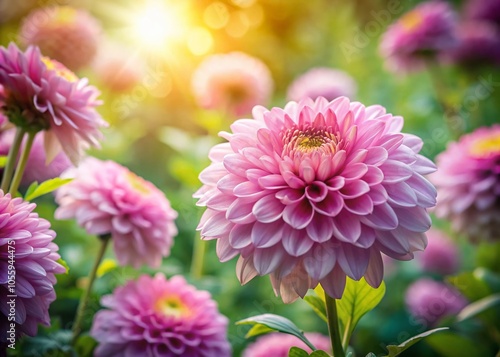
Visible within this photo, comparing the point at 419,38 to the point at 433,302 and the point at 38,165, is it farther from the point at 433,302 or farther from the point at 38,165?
the point at 38,165

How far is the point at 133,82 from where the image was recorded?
5.12 feet

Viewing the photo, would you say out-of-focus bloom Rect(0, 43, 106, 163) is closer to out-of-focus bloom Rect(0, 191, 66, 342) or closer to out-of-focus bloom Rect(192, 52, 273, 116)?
out-of-focus bloom Rect(0, 191, 66, 342)

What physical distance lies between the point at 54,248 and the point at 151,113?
1598 millimetres

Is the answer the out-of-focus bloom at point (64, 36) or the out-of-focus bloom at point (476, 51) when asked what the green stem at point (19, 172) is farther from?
the out-of-focus bloom at point (476, 51)

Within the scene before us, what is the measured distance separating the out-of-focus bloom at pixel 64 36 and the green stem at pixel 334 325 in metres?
0.95

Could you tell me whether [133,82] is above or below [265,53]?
below

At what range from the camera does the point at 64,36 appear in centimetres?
124

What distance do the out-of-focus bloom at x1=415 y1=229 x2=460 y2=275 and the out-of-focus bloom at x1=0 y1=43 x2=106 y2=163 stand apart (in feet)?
4.05

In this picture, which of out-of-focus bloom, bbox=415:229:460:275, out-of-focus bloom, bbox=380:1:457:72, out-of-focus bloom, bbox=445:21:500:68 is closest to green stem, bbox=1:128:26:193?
out-of-focus bloom, bbox=380:1:457:72

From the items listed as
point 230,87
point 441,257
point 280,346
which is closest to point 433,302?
point 441,257

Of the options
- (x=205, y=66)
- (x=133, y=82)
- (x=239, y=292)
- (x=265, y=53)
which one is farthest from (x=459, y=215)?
(x=265, y=53)

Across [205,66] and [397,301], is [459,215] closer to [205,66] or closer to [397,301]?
[397,301]

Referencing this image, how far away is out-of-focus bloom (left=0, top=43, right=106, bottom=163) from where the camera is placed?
682 millimetres

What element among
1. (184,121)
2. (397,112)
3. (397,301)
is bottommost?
(397,301)
